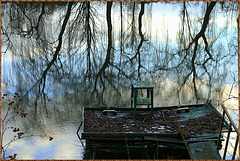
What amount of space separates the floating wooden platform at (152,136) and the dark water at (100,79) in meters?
0.44

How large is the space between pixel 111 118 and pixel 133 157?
94 centimetres

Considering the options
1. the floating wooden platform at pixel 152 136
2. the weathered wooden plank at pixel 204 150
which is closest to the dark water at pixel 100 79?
the floating wooden platform at pixel 152 136

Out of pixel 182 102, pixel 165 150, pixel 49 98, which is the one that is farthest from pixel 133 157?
pixel 49 98

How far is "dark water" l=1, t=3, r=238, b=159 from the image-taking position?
6926mm

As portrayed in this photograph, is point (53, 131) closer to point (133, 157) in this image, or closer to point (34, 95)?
point (133, 157)

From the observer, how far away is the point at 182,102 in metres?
8.52

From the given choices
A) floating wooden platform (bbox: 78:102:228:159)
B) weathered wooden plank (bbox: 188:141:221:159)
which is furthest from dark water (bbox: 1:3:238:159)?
weathered wooden plank (bbox: 188:141:221:159)

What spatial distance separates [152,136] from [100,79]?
531 cm

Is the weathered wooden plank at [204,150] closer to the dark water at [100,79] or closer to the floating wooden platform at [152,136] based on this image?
the floating wooden platform at [152,136]

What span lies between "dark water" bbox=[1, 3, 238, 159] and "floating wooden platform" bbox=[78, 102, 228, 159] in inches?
17.2

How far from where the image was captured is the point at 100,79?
35.3 feet

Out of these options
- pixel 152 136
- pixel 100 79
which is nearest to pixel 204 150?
pixel 152 136

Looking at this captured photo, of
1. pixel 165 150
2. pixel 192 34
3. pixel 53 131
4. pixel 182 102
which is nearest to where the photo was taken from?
pixel 165 150

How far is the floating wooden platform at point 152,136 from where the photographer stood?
5.52 meters
